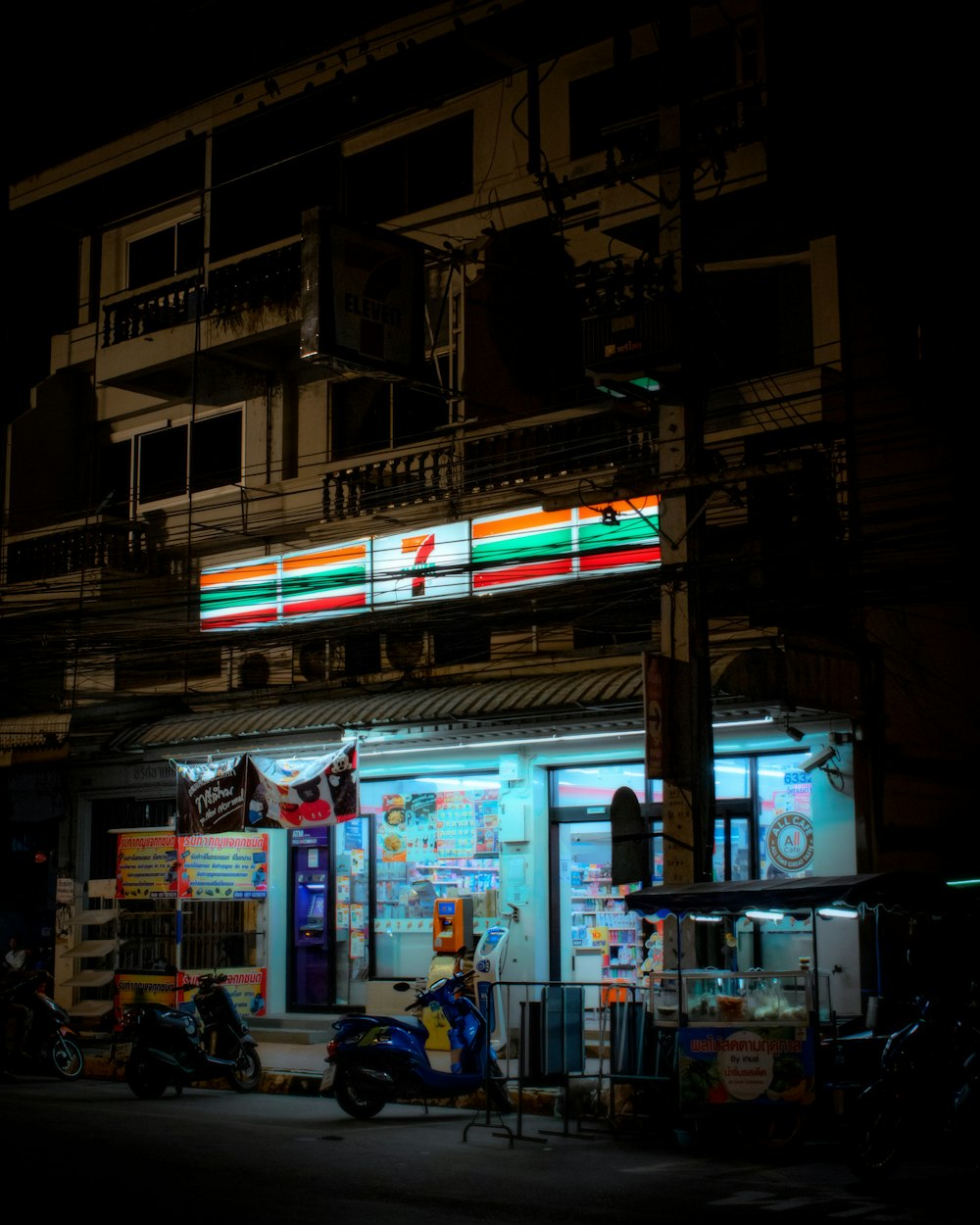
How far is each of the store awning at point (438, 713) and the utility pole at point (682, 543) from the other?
2.88m

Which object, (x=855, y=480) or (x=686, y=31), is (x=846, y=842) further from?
(x=686, y=31)

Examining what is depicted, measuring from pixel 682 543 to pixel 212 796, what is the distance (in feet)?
28.2

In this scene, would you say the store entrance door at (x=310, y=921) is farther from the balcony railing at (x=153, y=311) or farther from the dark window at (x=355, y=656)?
the balcony railing at (x=153, y=311)

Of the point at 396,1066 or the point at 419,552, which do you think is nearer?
the point at 396,1066

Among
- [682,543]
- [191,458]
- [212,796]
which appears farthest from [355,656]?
[682,543]

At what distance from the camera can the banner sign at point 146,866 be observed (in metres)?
20.8

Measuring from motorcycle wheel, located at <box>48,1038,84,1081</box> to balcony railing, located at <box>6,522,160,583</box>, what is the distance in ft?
28.2

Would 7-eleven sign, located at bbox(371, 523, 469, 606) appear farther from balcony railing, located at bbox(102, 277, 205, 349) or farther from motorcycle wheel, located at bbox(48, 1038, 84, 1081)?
motorcycle wheel, located at bbox(48, 1038, 84, 1081)

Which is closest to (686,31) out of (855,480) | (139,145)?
(855,480)

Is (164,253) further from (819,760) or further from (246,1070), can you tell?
(819,760)

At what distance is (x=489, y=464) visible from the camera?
2089 centimetres

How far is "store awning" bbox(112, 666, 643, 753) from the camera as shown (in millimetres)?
17344

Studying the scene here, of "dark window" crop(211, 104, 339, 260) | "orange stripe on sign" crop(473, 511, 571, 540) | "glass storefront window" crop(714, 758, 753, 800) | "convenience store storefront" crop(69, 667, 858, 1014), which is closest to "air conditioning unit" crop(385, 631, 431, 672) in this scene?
"convenience store storefront" crop(69, 667, 858, 1014)

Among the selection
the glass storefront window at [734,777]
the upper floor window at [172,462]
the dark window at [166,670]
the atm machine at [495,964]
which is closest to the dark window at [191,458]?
the upper floor window at [172,462]
